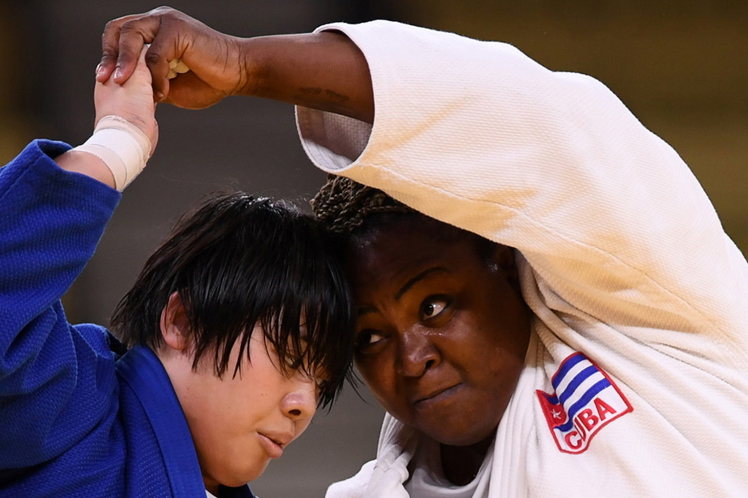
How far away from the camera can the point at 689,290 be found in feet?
3.32

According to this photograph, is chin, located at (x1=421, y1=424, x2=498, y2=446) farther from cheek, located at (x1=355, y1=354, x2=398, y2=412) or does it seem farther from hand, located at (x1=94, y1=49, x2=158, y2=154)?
hand, located at (x1=94, y1=49, x2=158, y2=154)

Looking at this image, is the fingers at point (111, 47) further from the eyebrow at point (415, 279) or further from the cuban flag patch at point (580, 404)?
the cuban flag patch at point (580, 404)

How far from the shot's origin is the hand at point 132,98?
879mm

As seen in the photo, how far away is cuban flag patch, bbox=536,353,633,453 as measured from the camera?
1035 millimetres

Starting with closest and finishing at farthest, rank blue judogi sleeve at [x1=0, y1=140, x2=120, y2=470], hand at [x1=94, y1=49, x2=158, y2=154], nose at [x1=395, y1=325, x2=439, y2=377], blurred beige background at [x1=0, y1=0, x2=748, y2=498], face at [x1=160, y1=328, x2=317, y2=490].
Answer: blue judogi sleeve at [x1=0, y1=140, x2=120, y2=470], hand at [x1=94, y1=49, x2=158, y2=154], face at [x1=160, y1=328, x2=317, y2=490], nose at [x1=395, y1=325, x2=439, y2=377], blurred beige background at [x1=0, y1=0, x2=748, y2=498]

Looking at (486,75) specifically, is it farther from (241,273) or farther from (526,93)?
(241,273)

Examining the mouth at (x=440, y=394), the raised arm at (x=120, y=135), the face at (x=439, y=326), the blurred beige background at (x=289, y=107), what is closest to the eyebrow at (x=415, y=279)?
the face at (x=439, y=326)

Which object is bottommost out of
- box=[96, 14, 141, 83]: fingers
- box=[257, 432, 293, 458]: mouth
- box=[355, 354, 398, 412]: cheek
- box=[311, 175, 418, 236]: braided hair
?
box=[355, 354, 398, 412]: cheek

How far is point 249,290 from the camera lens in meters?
1.04

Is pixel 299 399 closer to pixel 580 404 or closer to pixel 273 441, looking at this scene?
pixel 273 441

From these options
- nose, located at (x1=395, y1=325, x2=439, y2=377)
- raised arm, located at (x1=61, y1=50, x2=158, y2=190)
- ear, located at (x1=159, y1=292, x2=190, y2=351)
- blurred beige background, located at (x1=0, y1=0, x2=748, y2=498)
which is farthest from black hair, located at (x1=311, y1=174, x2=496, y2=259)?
blurred beige background, located at (x1=0, y1=0, x2=748, y2=498)

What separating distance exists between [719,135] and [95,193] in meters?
2.07

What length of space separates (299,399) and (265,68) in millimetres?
351

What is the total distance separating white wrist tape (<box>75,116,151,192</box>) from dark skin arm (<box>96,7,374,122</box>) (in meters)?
0.06
